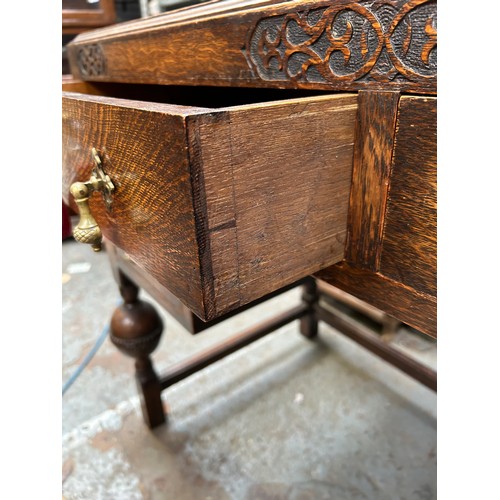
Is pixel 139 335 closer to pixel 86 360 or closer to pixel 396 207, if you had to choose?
pixel 86 360

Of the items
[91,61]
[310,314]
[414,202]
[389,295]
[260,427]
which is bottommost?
[260,427]

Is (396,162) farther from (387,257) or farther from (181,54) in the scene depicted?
(181,54)

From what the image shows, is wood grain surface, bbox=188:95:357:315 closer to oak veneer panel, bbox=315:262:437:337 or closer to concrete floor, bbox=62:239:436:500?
oak veneer panel, bbox=315:262:437:337

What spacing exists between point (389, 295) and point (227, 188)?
0.22 m

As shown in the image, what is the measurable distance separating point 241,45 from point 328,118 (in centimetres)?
17

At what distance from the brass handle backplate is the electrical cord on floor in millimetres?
999

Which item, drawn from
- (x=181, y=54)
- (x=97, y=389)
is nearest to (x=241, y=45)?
(x=181, y=54)

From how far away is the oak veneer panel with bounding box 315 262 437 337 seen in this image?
0.41 metres

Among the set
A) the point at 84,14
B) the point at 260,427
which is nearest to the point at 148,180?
the point at 260,427

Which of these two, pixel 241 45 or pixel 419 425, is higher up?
pixel 241 45

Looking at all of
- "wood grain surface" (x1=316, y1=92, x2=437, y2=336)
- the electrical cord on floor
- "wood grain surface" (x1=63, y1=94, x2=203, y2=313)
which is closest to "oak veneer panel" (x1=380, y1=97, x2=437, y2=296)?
"wood grain surface" (x1=316, y1=92, x2=437, y2=336)

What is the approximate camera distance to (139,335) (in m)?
1.02

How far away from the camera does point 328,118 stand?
38cm

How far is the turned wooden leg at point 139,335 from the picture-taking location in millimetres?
1018
